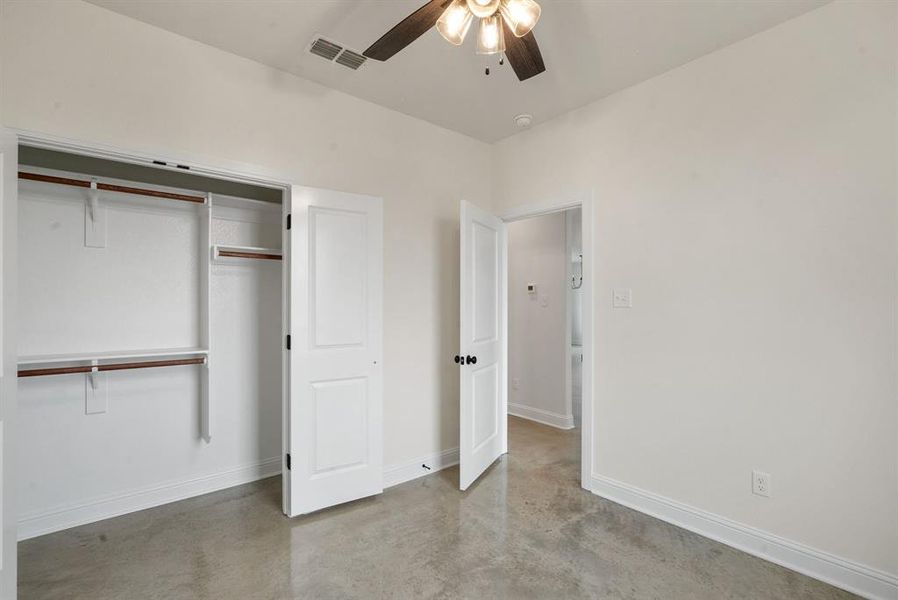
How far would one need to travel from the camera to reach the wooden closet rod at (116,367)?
7.73 feet

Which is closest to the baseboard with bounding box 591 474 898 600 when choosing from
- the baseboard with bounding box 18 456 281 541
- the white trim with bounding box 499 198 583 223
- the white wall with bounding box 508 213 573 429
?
the white wall with bounding box 508 213 573 429

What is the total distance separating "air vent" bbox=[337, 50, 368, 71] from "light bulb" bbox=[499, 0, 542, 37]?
1.18 m

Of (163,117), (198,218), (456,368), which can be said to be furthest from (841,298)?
(198,218)

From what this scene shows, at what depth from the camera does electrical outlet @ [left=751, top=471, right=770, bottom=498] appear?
2.24 meters

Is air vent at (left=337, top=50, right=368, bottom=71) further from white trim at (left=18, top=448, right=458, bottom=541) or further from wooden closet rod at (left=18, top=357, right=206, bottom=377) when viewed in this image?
white trim at (left=18, top=448, right=458, bottom=541)

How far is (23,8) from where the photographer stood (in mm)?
1941

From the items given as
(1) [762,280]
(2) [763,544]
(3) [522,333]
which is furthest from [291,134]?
(2) [763,544]

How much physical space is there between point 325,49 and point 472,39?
33.1 inches

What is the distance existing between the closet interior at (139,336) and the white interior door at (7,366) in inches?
23.4

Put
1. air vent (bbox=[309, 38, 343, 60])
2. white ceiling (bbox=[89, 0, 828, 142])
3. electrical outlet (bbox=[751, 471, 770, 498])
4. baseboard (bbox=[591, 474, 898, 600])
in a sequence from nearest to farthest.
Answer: baseboard (bbox=[591, 474, 898, 600]), white ceiling (bbox=[89, 0, 828, 142]), electrical outlet (bbox=[751, 471, 770, 498]), air vent (bbox=[309, 38, 343, 60])

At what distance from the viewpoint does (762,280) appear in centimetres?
228

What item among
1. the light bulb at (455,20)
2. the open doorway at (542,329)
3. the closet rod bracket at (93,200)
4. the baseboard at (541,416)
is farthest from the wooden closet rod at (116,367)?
the baseboard at (541,416)

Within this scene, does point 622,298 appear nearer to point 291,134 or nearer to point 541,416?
point 541,416

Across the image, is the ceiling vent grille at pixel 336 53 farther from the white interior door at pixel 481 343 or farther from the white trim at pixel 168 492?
the white trim at pixel 168 492
